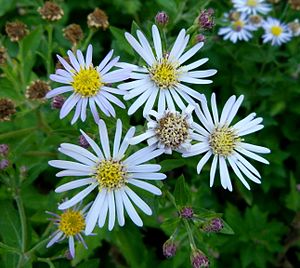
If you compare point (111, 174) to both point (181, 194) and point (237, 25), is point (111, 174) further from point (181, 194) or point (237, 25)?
point (237, 25)

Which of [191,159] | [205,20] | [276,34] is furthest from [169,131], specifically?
[276,34]

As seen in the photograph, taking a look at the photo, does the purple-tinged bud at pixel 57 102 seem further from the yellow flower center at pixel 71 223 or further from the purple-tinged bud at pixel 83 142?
the yellow flower center at pixel 71 223

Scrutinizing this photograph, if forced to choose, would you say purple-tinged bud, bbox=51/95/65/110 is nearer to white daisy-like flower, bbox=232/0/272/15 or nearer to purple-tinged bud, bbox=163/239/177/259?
purple-tinged bud, bbox=163/239/177/259

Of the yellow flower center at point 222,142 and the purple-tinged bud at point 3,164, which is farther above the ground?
the purple-tinged bud at point 3,164

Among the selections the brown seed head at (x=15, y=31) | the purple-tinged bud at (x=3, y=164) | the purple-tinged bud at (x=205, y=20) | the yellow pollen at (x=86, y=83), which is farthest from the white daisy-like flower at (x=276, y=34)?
the purple-tinged bud at (x=3, y=164)

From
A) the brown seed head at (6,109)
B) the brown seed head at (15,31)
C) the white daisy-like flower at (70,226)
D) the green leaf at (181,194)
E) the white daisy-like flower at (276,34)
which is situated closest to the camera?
the green leaf at (181,194)

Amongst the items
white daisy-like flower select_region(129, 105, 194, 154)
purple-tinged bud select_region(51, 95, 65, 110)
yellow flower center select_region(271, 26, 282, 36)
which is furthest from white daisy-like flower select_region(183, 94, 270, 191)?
yellow flower center select_region(271, 26, 282, 36)

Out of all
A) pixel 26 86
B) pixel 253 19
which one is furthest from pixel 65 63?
pixel 253 19

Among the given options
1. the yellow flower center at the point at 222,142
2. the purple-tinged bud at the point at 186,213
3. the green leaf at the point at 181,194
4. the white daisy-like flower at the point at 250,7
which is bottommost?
the purple-tinged bud at the point at 186,213
